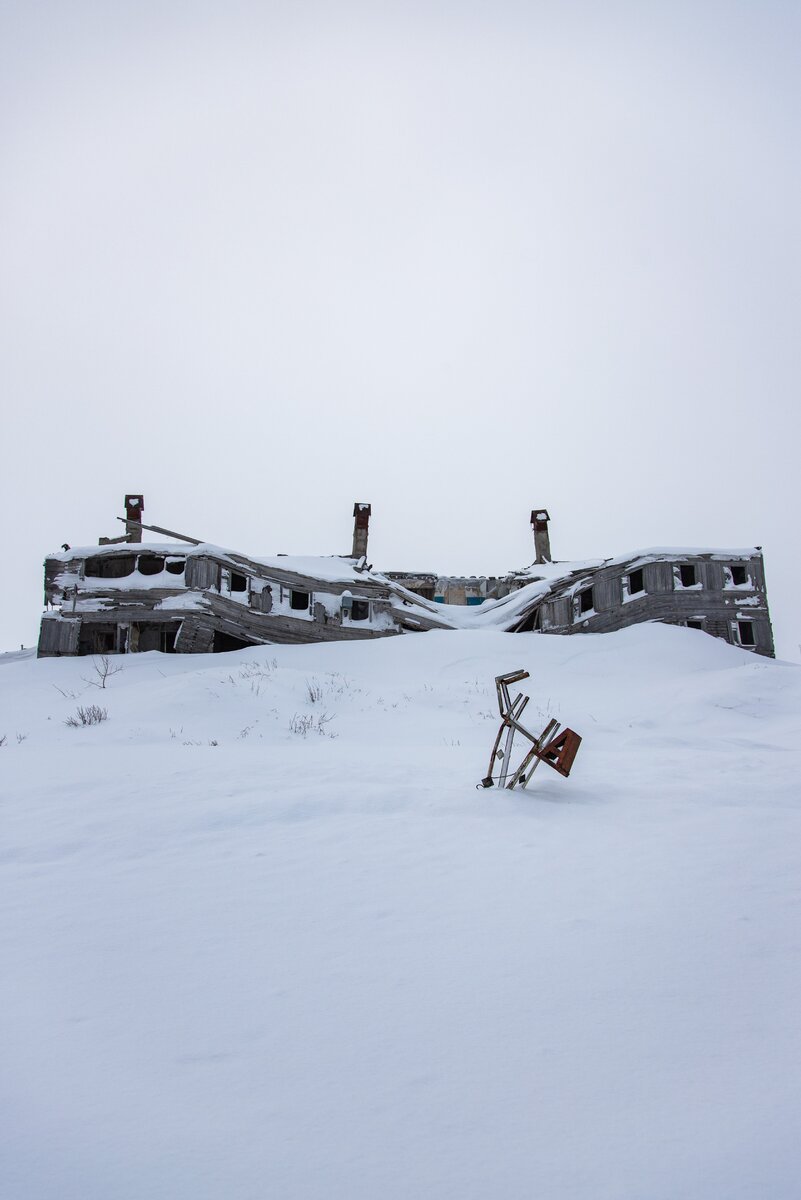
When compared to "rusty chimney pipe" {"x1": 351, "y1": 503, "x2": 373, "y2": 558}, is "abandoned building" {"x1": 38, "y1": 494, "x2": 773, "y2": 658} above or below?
below

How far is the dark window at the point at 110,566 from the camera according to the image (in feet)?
84.8

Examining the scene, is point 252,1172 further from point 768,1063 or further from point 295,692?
point 295,692

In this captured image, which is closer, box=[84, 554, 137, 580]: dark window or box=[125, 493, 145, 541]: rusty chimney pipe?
box=[84, 554, 137, 580]: dark window

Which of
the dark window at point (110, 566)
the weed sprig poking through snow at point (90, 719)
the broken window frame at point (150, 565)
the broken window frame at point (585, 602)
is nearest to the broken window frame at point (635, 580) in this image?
the broken window frame at point (585, 602)

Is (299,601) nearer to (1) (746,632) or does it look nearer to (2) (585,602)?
(2) (585,602)

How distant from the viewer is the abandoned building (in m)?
25.0

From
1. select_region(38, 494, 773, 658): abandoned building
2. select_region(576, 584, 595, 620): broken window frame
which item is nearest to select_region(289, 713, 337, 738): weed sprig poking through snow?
select_region(38, 494, 773, 658): abandoned building

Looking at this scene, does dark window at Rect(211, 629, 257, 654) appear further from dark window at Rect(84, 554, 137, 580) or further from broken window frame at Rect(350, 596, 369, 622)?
broken window frame at Rect(350, 596, 369, 622)

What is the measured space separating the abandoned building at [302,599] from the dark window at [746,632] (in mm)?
41

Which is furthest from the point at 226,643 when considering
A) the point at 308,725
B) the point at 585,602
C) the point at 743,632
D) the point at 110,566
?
the point at 743,632

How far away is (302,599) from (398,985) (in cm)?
2558

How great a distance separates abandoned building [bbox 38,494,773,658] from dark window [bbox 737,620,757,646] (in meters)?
0.04

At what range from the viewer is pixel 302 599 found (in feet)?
92.6

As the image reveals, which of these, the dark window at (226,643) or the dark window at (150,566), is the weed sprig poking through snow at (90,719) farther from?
the dark window at (226,643)
